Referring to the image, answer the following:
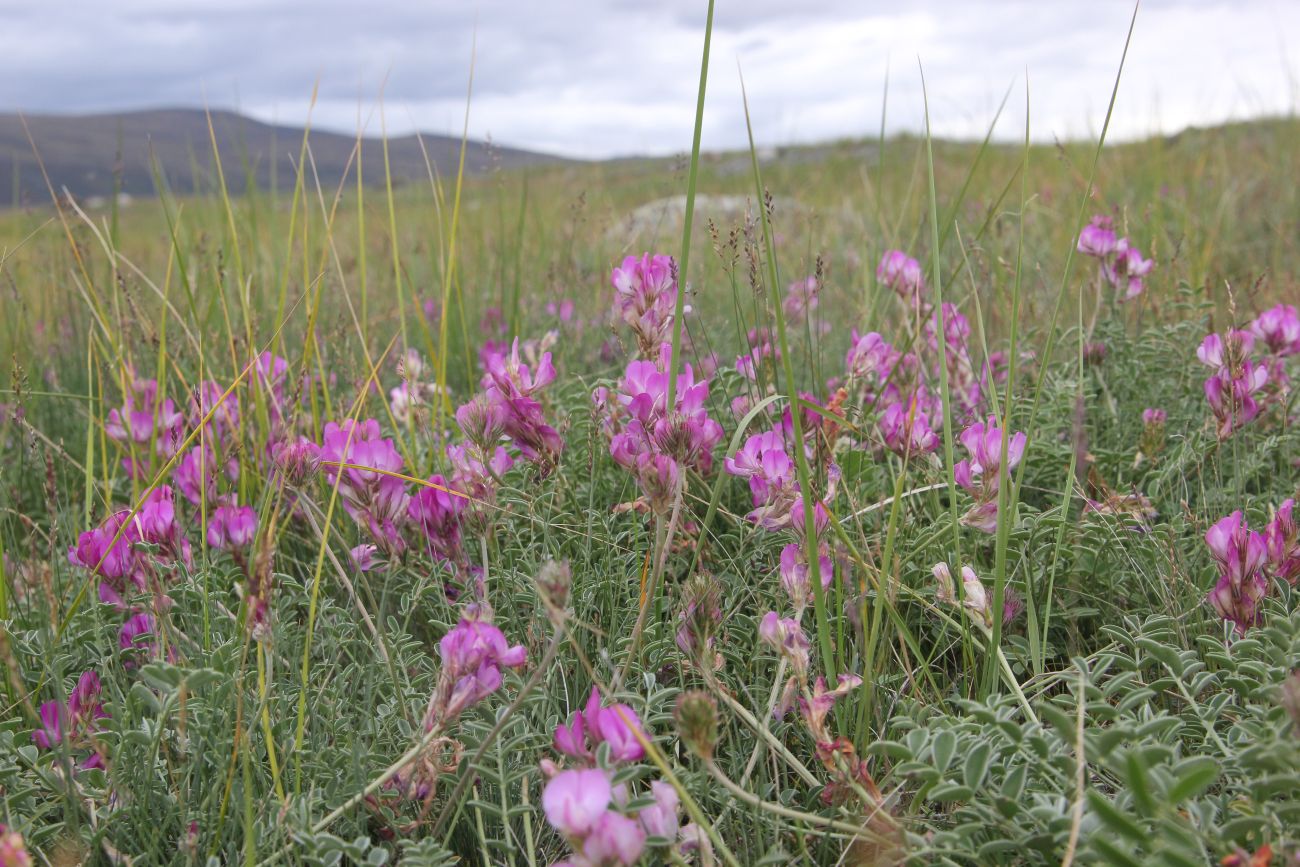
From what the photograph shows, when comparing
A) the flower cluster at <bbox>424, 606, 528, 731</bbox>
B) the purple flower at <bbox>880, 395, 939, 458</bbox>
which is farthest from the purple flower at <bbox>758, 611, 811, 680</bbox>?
the purple flower at <bbox>880, 395, 939, 458</bbox>

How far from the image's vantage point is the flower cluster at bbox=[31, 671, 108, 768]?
1255 mm

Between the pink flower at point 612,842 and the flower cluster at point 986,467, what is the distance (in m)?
0.71

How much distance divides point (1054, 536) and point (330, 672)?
3.87 feet

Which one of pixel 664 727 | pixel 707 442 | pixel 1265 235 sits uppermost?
pixel 1265 235

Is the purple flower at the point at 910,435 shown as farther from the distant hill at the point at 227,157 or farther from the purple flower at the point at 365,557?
the distant hill at the point at 227,157

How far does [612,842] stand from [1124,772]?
443mm

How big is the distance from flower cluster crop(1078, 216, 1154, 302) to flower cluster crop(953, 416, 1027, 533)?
3.21 feet

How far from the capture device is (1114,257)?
7.54 feet

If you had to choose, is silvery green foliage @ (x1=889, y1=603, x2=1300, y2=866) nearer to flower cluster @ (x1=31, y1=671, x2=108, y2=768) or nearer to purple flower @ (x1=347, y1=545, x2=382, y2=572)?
purple flower @ (x1=347, y1=545, x2=382, y2=572)

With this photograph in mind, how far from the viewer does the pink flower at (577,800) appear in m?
0.84

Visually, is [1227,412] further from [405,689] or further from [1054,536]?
[405,689]

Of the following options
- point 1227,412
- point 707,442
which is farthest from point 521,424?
point 1227,412

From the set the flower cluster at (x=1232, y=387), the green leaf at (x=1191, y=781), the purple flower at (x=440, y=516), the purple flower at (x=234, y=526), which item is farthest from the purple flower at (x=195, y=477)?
the flower cluster at (x=1232, y=387)

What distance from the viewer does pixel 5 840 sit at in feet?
2.69
